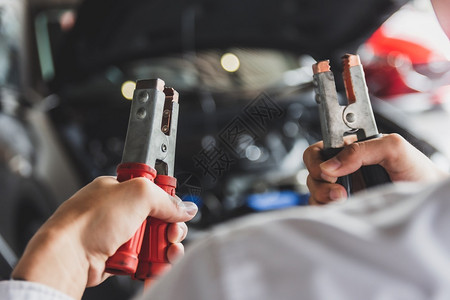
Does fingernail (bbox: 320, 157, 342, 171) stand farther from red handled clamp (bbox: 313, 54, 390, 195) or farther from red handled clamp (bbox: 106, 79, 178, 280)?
red handled clamp (bbox: 106, 79, 178, 280)

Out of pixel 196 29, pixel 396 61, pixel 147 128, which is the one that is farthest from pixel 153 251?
pixel 396 61

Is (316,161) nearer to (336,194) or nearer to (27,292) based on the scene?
(336,194)

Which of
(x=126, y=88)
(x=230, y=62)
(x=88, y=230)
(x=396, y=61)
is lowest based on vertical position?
(x=88, y=230)

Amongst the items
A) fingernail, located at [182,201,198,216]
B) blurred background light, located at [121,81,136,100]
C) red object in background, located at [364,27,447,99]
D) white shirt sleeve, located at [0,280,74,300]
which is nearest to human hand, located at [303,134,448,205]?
fingernail, located at [182,201,198,216]

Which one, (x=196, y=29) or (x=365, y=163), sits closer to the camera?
(x=365, y=163)

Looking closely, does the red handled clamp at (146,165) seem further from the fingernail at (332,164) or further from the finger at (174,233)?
the fingernail at (332,164)

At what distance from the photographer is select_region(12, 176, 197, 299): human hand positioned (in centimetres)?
43

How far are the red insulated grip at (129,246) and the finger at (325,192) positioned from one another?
205 millimetres

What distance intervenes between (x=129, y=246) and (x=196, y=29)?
0.87m

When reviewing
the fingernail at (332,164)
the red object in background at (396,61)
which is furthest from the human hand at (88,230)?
the red object in background at (396,61)

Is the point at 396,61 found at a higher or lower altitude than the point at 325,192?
higher

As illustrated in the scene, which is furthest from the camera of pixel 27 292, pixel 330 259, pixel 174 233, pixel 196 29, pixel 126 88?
pixel 126 88

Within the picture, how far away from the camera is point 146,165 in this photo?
1.51 feet

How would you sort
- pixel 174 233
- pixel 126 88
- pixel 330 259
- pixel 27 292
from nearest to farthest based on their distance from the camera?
pixel 330 259 → pixel 27 292 → pixel 174 233 → pixel 126 88
